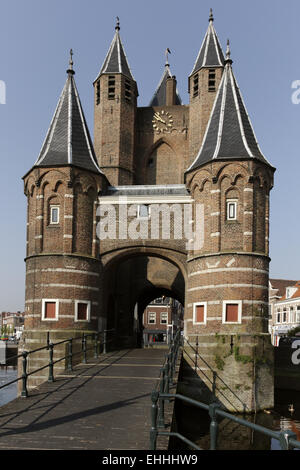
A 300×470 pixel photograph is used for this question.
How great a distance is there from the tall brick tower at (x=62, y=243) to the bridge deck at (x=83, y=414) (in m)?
7.67

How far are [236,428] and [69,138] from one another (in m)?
15.4

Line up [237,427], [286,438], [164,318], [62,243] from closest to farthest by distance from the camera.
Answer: [286,438]
[237,427]
[62,243]
[164,318]

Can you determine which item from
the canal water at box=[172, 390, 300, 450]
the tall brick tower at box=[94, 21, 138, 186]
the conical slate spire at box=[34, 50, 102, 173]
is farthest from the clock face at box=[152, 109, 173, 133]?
the canal water at box=[172, 390, 300, 450]

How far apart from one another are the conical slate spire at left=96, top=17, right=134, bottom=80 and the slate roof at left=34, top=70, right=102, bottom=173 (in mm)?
4427

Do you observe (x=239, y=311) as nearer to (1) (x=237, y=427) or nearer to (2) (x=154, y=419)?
(1) (x=237, y=427)

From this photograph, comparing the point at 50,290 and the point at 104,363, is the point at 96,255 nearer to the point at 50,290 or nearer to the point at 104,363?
the point at 50,290

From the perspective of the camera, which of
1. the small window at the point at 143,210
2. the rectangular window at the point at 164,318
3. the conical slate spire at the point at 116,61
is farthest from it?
the rectangular window at the point at 164,318

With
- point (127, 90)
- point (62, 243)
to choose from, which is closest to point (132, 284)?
point (62, 243)

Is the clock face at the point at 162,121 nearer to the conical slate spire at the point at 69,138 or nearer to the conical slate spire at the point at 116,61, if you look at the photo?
the conical slate spire at the point at 116,61

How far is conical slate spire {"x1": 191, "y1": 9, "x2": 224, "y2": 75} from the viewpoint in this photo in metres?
29.5

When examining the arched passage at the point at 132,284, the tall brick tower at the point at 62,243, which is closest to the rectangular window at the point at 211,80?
the tall brick tower at the point at 62,243

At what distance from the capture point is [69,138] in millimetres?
24594

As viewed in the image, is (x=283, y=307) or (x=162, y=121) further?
(x=283, y=307)

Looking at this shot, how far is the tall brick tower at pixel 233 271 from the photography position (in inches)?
826
